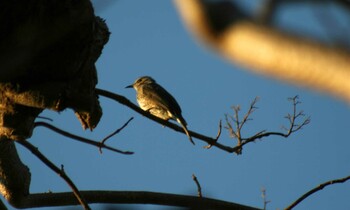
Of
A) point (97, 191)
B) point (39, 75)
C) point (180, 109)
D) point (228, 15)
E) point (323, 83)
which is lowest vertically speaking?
point (323, 83)

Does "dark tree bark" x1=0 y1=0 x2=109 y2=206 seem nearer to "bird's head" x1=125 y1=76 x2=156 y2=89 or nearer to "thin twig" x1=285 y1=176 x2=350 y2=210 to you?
"thin twig" x1=285 y1=176 x2=350 y2=210

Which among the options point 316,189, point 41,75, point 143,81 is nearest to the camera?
point 41,75

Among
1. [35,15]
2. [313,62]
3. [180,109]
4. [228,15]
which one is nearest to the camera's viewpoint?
[313,62]

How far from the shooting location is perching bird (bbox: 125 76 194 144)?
9.43m

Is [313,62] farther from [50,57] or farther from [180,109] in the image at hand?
[180,109]

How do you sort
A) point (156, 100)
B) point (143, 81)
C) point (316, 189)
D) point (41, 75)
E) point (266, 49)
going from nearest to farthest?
point (266, 49) < point (41, 75) < point (316, 189) < point (156, 100) < point (143, 81)

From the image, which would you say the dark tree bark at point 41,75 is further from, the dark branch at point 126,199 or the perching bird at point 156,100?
the perching bird at point 156,100

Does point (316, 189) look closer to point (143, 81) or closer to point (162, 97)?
point (162, 97)

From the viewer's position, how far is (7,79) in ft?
10.0

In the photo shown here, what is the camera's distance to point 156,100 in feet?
32.9

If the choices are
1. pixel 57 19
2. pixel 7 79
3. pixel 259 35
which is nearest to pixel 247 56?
pixel 259 35

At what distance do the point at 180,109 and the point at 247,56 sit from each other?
8.40 metres

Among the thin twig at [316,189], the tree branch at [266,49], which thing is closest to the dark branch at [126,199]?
the thin twig at [316,189]

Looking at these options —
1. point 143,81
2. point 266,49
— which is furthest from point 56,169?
point 143,81
